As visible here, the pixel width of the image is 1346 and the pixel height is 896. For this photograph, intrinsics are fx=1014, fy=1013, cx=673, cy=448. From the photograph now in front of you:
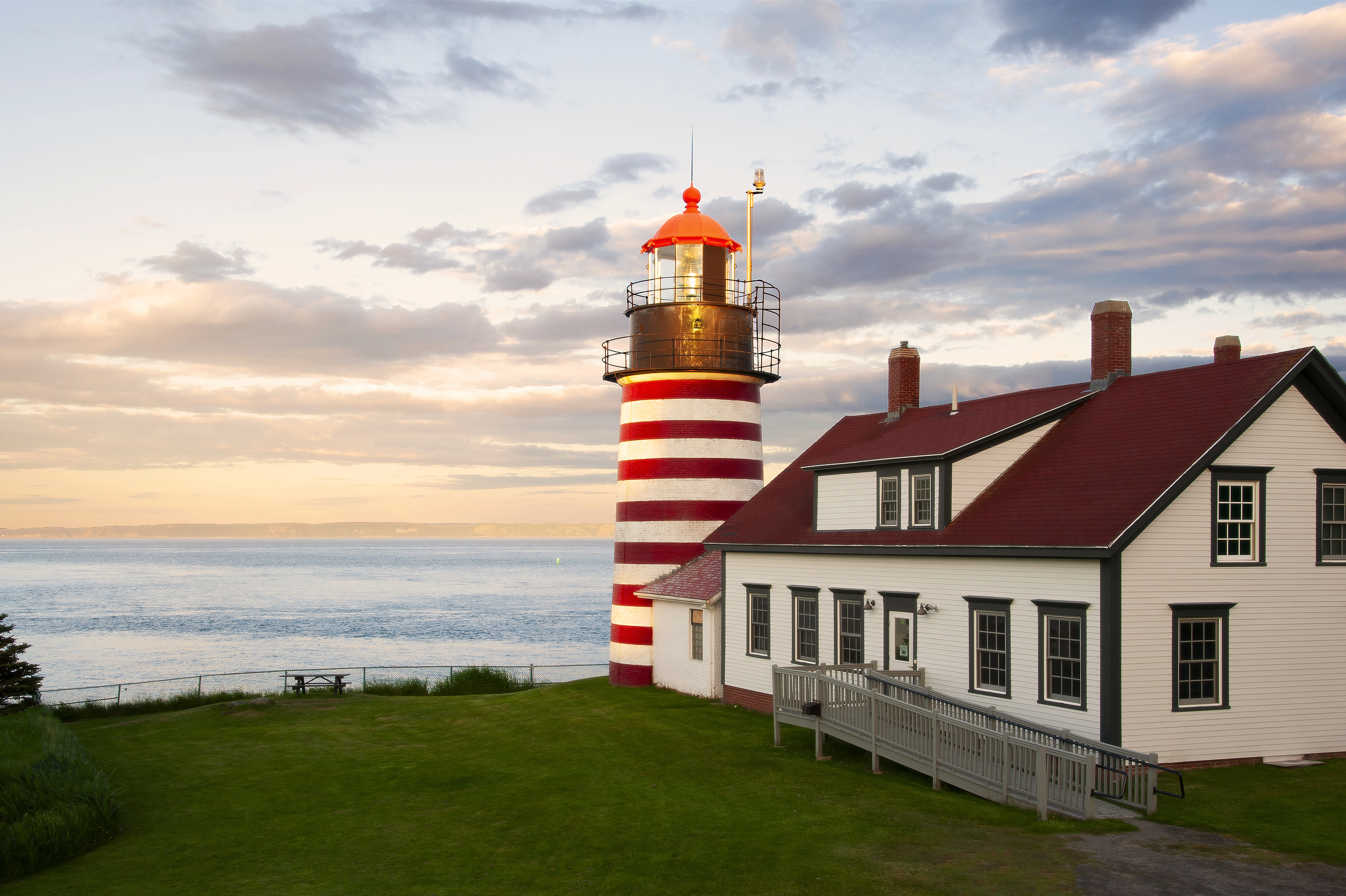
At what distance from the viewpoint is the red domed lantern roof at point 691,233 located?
3128 cm

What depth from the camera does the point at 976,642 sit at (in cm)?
1998

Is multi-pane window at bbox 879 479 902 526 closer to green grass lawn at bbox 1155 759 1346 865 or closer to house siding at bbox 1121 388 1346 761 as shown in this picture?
house siding at bbox 1121 388 1346 761

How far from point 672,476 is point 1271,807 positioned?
18560mm

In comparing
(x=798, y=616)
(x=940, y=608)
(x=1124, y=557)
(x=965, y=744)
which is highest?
(x=1124, y=557)

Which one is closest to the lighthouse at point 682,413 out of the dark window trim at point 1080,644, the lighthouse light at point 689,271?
the lighthouse light at point 689,271

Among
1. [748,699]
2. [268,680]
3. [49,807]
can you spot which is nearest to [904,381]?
[748,699]

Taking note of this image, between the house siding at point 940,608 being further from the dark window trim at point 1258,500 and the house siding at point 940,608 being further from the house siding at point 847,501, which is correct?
the dark window trim at point 1258,500

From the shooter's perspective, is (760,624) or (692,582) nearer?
(760,624)

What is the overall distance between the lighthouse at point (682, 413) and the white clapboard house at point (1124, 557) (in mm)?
7232

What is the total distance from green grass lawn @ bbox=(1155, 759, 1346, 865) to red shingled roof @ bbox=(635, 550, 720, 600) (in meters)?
13.6

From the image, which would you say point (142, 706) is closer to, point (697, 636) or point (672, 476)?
point (697, 636)

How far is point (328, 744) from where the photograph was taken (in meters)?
24.0

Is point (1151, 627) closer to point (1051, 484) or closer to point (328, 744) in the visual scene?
point (1051, 484)

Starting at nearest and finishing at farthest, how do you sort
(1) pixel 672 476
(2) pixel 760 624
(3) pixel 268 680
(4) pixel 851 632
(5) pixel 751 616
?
1. (4) pixel 851 632
2. (2) pixel 760 624
3. (5) pixel 751 616
4. (1) pixel 672 476
5. (3) pixel 268 680
